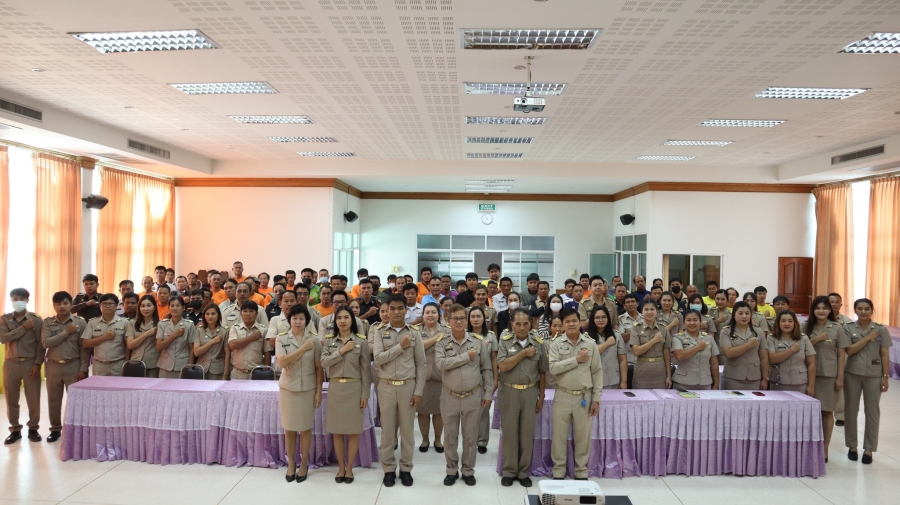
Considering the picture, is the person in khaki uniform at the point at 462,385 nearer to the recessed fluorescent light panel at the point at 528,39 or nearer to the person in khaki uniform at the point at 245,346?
the person in khaki uniform at the point at 245,346

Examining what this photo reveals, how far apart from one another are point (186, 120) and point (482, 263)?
1065 cm

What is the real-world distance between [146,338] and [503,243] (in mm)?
12722

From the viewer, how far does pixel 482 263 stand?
58.0ft

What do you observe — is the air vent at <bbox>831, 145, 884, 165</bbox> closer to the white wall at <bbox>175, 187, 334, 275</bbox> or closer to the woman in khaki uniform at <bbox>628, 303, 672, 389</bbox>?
the woman in khaki uniform at <bbox>628, 303, 672, 389</bbox>

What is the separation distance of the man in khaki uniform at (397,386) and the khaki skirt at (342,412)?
0.23 m

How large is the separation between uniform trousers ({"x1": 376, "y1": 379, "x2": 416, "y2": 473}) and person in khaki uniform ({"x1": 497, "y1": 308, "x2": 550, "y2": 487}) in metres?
0.79

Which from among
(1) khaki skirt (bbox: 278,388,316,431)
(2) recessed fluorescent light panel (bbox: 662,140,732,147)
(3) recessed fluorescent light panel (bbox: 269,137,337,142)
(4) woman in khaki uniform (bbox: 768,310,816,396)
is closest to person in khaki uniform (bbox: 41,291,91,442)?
(1) khaki skirt (bbox: 278,388,316,431)

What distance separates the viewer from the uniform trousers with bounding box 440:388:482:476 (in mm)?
4695

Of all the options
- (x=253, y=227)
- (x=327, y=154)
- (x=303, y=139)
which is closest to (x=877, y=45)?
(x=303, y=139)

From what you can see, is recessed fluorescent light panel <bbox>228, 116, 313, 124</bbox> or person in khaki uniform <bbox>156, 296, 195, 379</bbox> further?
recessed fluorescent light panel <bbox>228, 116, 313, 124</bbox>

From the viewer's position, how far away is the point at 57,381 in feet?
18.9

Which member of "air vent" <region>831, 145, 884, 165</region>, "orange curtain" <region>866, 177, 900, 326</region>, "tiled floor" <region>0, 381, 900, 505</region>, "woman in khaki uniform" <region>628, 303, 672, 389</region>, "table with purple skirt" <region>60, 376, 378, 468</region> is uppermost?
"air vent" <region>831, 145, 884, 165</region>

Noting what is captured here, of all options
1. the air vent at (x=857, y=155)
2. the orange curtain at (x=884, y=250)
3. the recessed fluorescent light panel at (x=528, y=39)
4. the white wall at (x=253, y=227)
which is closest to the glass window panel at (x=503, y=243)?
the white wall at (x=253, y=227)

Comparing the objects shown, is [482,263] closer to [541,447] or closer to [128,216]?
[128,216]
